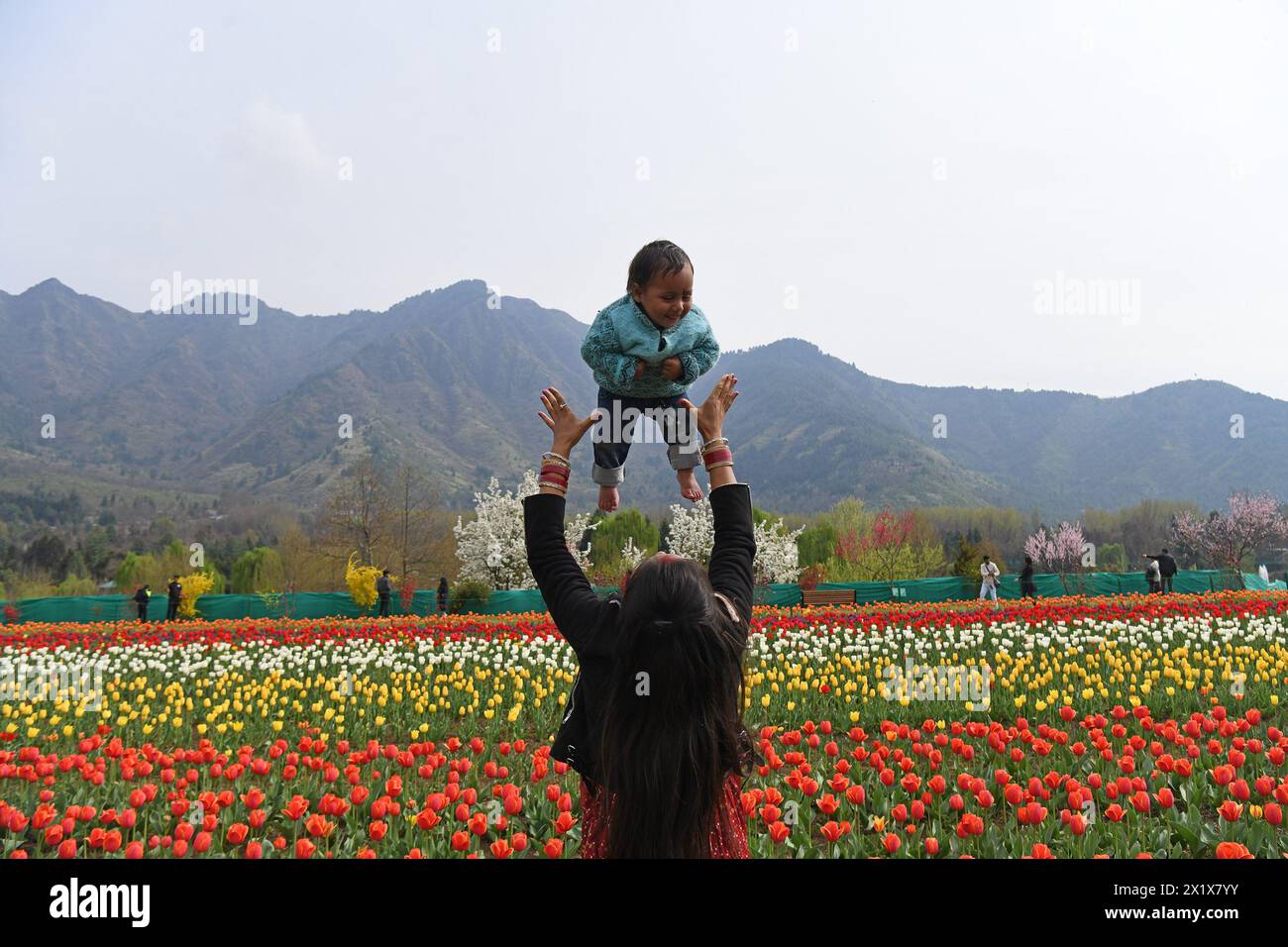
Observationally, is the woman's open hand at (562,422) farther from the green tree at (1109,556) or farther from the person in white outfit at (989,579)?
the green tree at (1109,556)

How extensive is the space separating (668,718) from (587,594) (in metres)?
0.49

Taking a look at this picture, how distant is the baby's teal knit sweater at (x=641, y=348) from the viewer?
252 centimetres

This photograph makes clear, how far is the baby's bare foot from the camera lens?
277cm

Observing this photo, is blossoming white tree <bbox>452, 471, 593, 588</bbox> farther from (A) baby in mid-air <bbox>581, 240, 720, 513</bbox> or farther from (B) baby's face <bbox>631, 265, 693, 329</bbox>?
(B) baby's face <bbox>631, 265, 693, 329</bbox>

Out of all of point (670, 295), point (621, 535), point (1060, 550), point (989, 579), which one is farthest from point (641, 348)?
point (1060, 550)

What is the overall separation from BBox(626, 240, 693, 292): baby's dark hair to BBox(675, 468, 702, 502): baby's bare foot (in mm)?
644

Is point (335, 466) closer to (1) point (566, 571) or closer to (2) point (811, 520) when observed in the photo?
(2) point (811, 520)

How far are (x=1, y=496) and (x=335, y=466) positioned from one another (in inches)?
1710

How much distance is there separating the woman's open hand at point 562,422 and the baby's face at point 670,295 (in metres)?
0.38

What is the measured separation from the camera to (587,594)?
235 cm

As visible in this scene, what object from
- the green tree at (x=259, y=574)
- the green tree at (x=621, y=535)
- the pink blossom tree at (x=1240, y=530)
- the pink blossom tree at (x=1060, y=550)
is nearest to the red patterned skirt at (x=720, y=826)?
the green tree at (x=259, y=574)

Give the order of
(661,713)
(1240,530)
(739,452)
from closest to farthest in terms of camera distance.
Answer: (661,713), (1240,530), (739,452)

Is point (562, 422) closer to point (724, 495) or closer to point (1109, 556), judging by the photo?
point (724, 495)

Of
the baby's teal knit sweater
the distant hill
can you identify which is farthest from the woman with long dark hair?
the distant hill
